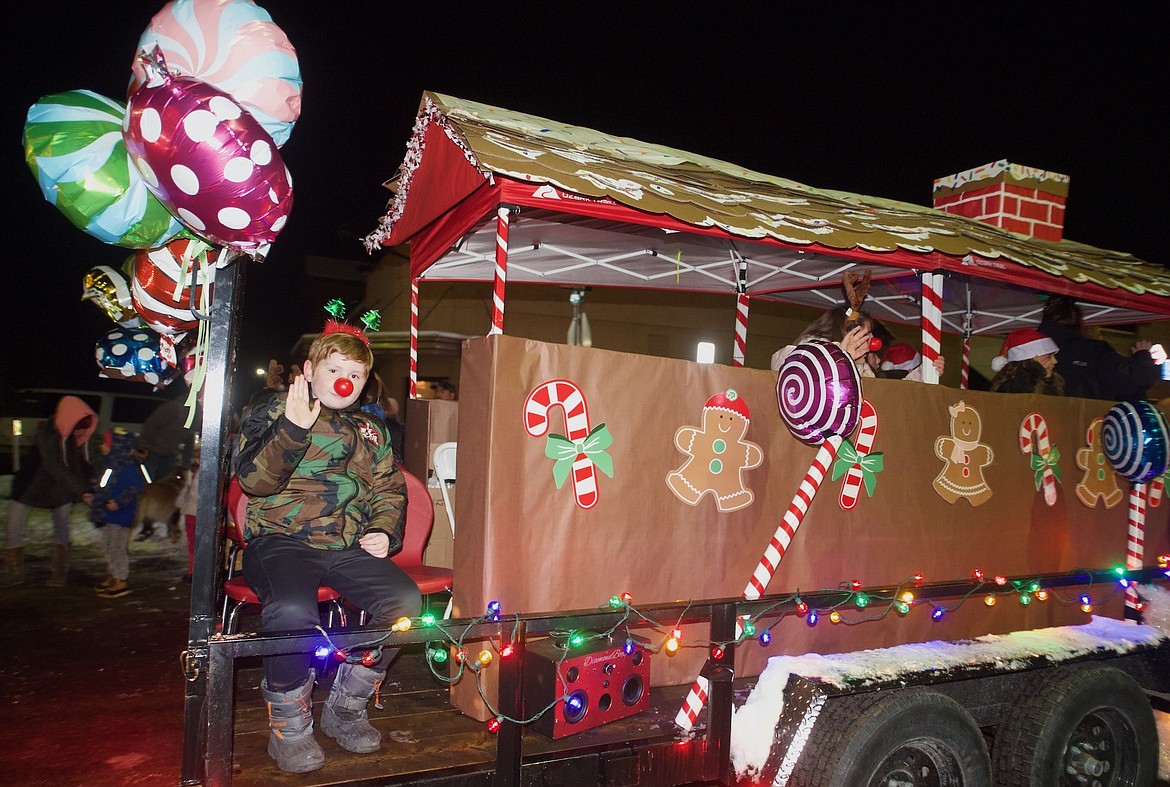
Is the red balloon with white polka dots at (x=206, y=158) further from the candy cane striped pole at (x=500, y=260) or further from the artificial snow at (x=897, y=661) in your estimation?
the artificial snow at (x=897, y=661)

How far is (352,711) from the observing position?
2582 mm

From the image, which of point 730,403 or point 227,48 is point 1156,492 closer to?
point 730,403

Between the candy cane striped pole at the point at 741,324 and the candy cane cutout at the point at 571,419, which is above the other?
the candy cane striped pole at the point at 741,324

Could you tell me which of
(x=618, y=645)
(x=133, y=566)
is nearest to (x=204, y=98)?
(x=618, y=645)

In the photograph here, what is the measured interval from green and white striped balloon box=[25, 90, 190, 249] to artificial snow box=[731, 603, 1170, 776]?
8.66ft

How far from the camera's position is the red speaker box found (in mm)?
2588

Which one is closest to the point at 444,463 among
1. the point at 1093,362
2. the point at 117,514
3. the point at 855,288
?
the point at 855,288

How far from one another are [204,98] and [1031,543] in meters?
4.59

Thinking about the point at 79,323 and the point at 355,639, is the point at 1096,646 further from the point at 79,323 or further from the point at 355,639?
the point at 79,323

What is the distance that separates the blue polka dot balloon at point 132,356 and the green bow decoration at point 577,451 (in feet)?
6.24

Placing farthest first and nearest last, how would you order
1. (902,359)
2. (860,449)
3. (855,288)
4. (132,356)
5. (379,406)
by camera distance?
(902,359) → (379,406) → (855,288) → (860,449) → (132,356)

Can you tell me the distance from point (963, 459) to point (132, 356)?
13.6 feet

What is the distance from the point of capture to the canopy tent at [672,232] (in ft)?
10.4

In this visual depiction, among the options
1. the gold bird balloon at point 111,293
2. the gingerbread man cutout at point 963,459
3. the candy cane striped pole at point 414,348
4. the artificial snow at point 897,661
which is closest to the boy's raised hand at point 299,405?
the gold bird balloon at point 111,293
